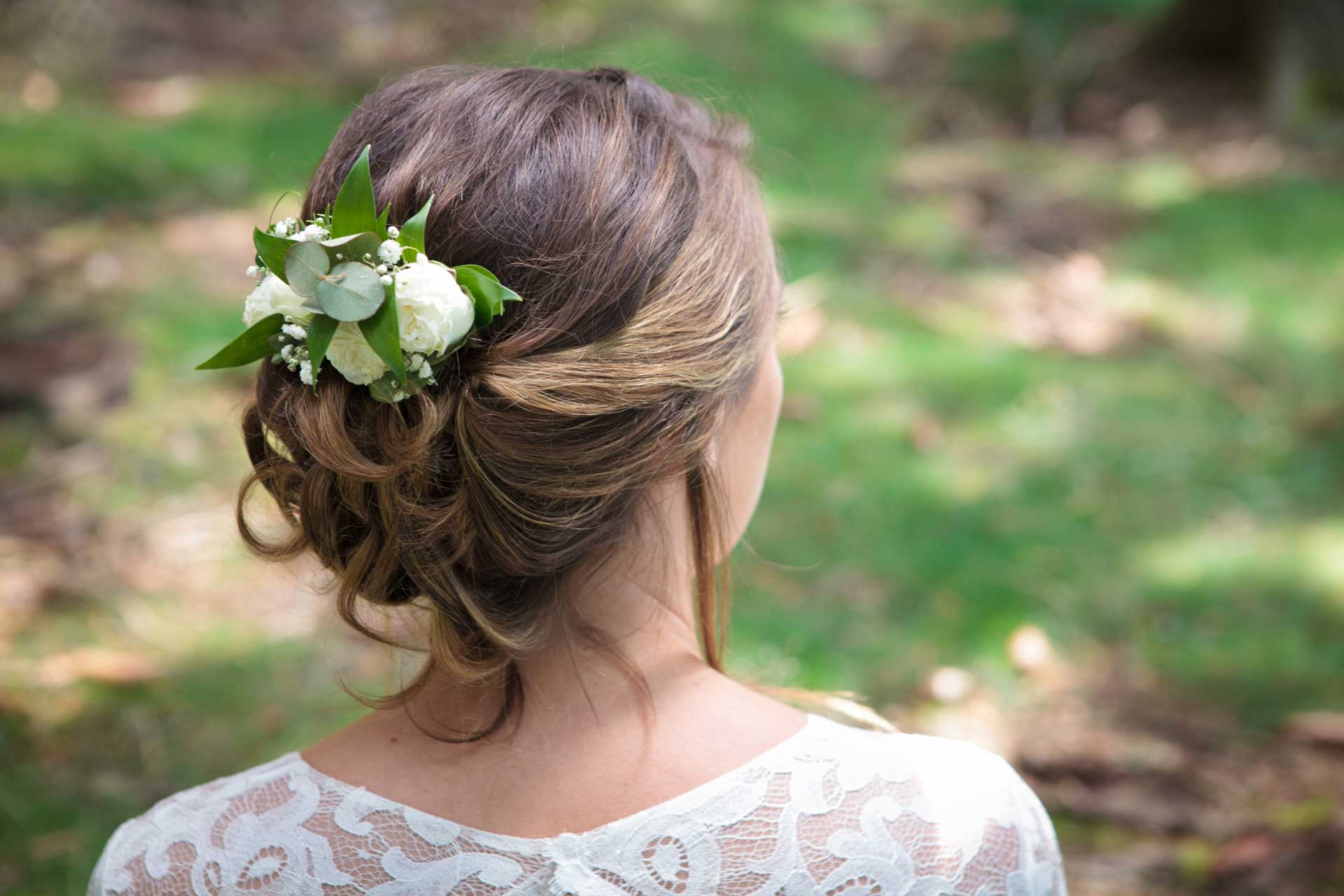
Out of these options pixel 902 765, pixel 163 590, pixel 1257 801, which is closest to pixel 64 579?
pixel 163 590

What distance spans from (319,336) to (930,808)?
2.57 feet

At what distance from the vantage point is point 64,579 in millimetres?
2926

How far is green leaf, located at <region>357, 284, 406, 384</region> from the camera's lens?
3.60 feet

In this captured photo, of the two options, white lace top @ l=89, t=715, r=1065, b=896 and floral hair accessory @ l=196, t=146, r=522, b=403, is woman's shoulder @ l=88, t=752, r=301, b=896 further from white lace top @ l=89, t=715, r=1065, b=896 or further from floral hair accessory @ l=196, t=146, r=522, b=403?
Result: floral hair accessory @ l=196, t=146, r=522, b=403

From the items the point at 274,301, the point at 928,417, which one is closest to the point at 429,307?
the point at 274,301

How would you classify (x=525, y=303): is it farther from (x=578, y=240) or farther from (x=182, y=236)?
(x=182, y=236)

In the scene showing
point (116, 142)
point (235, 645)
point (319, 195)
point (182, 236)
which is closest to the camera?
point (319, 195)

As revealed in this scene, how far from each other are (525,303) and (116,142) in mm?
4490

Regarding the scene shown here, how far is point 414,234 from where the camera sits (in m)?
1.13

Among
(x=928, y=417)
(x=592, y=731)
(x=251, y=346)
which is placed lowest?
(x=928, y=417)

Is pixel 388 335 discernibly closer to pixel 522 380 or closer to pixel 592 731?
pixel 522 380

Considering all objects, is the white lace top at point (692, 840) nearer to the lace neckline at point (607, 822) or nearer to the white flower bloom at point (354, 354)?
the lace neckline at point (607, 822)

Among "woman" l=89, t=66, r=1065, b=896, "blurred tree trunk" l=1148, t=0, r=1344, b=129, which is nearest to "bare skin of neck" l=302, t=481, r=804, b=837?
"woman" l=89, t=66, r=1065, b=896

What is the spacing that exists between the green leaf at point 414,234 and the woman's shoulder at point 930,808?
2.12ft
